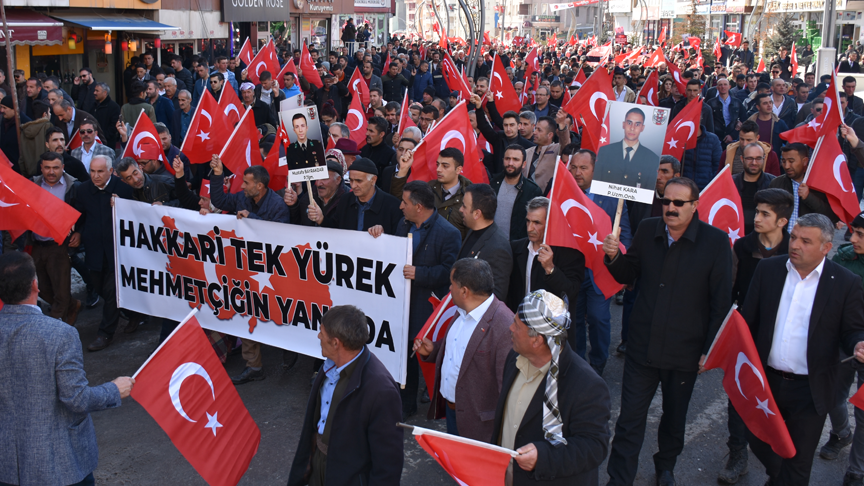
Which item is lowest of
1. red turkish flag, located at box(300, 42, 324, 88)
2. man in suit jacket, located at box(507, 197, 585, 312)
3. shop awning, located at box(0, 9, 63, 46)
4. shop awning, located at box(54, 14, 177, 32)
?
man in suit jacket, located at box(507, 197, 585, 312)

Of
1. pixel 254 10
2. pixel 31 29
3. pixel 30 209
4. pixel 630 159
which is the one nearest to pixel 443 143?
pixel 630 159

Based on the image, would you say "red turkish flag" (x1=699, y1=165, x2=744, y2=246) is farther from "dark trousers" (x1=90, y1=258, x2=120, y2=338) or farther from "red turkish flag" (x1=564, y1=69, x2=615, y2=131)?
"dark trousers" (x1=90, y1=258, x2=120, y2=338)

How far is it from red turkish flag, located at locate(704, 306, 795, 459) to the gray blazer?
3.22 m

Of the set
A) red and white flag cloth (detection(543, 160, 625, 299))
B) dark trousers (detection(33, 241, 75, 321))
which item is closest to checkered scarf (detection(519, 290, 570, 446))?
red and white flag cloth (detection(543, 160, 625, 299))

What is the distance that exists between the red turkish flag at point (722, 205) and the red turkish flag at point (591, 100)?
345 centimetres

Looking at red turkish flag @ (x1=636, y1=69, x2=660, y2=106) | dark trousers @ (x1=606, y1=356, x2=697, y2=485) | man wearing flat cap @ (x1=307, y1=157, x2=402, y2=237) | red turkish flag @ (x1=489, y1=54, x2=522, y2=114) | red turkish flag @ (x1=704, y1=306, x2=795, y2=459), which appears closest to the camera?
red turkish flag @ (x1=704, y1=306, x2=795, y2=459)

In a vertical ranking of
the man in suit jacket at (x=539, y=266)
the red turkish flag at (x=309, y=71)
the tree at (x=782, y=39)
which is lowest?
the man in suit jacket at (x=539, y=266)

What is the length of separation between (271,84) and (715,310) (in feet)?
31.6

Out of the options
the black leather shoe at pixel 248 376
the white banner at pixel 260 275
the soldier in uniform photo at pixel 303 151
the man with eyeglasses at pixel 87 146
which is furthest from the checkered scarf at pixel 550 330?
the man with eyeglasses at pixel 87 146

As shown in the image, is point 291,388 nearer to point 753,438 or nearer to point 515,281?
point 515,281

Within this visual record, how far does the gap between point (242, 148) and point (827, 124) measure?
18.0 feet

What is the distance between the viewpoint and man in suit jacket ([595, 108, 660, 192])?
469 cm

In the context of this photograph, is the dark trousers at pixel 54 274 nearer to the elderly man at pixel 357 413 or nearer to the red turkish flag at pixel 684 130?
the elderly man at pixel 357 413

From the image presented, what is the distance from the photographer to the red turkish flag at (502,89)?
11719 mm
